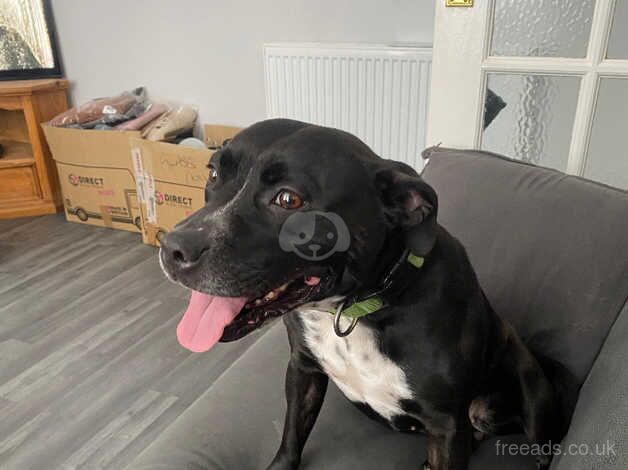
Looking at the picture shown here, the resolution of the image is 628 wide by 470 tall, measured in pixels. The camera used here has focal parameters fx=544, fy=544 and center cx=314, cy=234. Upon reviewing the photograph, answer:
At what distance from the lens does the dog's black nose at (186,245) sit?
0.81m

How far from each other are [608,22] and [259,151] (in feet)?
3.54

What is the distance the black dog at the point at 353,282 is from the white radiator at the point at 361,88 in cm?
158

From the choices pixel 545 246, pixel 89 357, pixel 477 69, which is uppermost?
pixel 477 69

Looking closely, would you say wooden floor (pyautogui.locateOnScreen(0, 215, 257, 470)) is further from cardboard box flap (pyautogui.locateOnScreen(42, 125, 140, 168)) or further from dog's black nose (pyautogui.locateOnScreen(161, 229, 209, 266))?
dog's black nose (pyautogui.locateOnScreen(161, 229, 209, 266))

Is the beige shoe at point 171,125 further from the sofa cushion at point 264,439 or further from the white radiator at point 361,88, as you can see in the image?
the sofa cushion at point 264,439

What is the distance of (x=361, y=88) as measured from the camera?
2.54 meters

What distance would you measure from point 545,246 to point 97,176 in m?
2.60

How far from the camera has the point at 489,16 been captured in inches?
60.2

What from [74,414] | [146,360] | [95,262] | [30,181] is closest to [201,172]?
[95,262]

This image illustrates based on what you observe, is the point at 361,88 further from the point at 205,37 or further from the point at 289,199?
the point at 289,199

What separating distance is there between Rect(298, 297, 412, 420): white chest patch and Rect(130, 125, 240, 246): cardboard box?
1699 mm

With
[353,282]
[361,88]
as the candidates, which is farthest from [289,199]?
[361,88]

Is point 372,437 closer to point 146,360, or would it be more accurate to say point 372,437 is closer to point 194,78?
point 146,360

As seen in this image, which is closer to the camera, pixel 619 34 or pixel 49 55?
pixel 619 34
